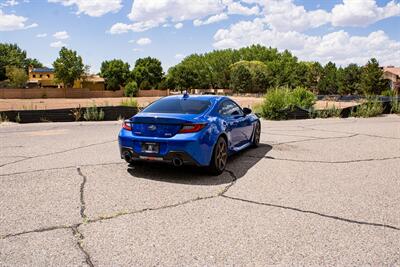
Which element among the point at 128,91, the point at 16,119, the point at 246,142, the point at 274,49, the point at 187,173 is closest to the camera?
the point at 187,173

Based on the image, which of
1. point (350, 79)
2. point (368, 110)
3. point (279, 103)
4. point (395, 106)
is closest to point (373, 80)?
point (350, 79)

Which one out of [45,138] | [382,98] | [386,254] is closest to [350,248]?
[386,254]

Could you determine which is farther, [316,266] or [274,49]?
[274,49]

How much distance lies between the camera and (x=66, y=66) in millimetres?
75625

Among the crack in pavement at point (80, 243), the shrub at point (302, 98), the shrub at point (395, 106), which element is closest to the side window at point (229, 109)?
the crack in pavement at point (80, 243)

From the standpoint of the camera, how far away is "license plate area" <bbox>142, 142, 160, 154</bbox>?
5.63m

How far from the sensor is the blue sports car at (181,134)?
5551mm

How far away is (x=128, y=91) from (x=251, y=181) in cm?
7794

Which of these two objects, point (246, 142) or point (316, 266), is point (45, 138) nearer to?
point (246, 142)

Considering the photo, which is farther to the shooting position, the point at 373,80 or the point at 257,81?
the point at 257,81

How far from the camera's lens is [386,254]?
3318 mm

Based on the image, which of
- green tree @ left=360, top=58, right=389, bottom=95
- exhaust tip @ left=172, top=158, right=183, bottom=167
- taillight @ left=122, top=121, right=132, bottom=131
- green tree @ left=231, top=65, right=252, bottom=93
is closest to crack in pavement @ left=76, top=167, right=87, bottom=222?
taillight @ left=122, top=121, right=132, bottom=131

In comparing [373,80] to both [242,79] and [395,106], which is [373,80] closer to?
[242,79]

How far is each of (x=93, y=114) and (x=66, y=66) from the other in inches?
2532
